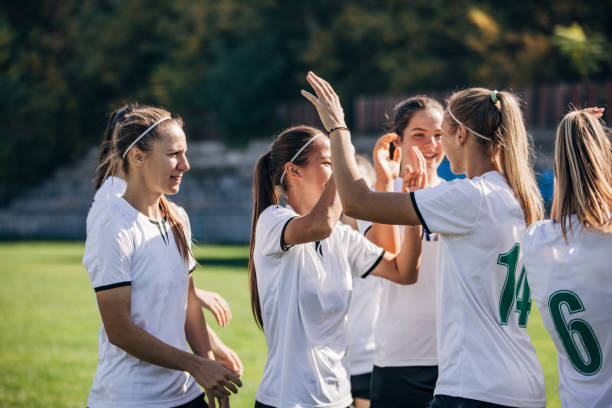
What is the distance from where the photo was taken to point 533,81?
2444 centimetres

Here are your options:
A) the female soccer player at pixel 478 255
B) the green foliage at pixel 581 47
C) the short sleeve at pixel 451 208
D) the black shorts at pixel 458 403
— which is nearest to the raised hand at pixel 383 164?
the female soccer player at pixel 478 255

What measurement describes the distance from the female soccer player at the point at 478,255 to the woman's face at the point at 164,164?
2.53 feet

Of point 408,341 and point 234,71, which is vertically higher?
point 234,71

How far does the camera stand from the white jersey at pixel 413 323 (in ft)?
12.0

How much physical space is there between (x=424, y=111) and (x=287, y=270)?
4.46ft

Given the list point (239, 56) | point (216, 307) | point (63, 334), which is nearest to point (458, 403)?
point (216, 307)

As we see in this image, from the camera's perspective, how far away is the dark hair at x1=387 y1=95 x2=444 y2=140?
4.01m

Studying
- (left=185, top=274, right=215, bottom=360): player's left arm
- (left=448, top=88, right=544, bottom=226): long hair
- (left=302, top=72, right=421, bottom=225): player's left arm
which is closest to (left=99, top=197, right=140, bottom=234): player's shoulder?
(left=185, top=274, right=215, bottom=360): player's left arm

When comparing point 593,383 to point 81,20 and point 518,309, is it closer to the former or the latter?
point 518,309

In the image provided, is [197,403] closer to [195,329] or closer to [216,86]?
[195,329]

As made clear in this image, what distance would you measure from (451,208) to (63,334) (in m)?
9.00

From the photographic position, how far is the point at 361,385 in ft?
13.7

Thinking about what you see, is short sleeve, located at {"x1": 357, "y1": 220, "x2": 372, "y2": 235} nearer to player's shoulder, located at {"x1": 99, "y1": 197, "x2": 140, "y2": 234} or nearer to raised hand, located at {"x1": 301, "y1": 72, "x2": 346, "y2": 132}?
raised hand, located at {"x1": 301, "y1": 72, "x2": 346, "y2": 132}

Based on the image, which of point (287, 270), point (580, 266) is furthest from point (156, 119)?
point (580, 266)
